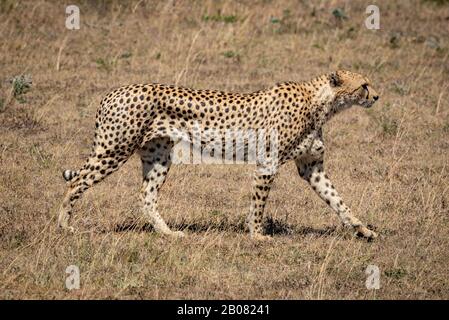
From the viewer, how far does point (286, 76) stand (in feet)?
45.3

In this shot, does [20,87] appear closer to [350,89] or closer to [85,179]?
[85,179]

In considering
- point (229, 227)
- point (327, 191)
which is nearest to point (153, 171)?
point (229, 227)

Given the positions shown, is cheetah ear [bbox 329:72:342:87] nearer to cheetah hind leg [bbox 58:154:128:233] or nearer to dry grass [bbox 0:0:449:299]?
dry grass [bbox 0:0:449:299]

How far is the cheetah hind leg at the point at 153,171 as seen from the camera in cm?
867

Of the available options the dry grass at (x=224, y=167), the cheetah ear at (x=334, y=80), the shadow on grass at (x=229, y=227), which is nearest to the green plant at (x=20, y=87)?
the dry grass at (x=224, y=167)

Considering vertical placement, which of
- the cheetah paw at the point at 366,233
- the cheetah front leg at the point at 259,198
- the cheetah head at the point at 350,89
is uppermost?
the cheetah head at the point at 350,89

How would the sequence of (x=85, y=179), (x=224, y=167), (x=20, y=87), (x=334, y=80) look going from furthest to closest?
(x=20, y=87) < (x=224, y=167) < (x=334, y=80) < (x=85, y=179)

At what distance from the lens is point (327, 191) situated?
8.70m

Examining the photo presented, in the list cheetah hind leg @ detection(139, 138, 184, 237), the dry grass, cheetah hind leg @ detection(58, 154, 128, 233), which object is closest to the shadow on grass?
the dry grass

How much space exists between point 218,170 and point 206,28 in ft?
16.8

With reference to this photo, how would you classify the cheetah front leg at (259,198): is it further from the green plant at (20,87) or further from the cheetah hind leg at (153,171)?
the green plant at (20,87)

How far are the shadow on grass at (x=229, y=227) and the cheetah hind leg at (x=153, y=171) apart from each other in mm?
131

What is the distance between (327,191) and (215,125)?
3.69 ft

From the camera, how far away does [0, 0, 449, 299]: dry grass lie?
24.4ft
